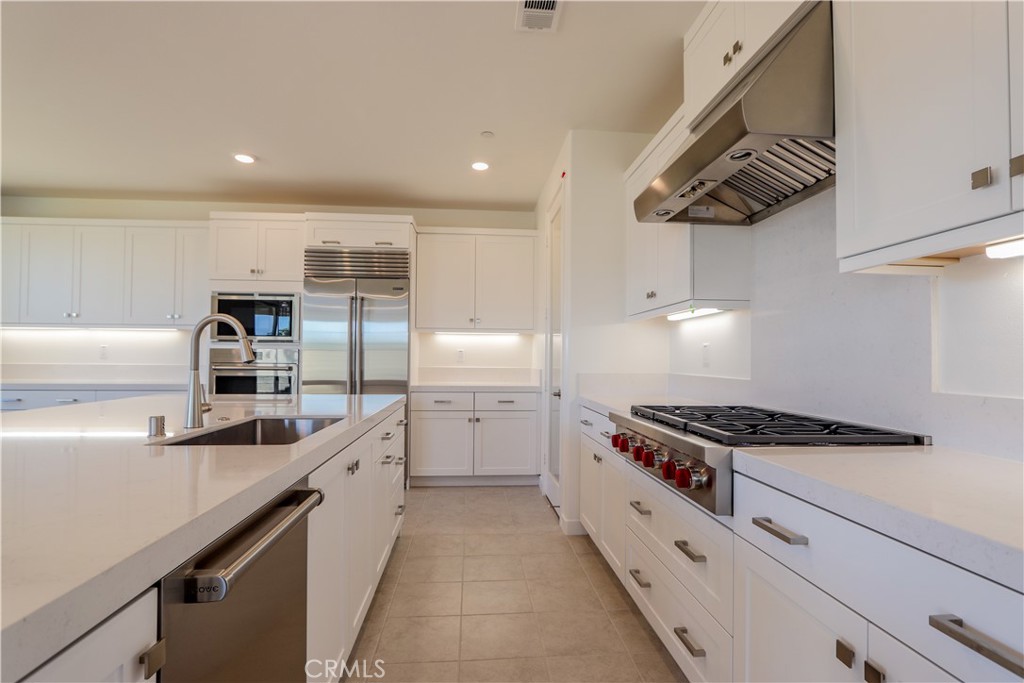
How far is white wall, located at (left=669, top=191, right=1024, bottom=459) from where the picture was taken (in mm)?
1128

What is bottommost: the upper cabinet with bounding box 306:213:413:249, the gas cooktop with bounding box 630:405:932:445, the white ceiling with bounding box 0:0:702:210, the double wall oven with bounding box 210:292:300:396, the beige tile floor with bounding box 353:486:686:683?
the beige tile floor with bounding box 353:486:686:683

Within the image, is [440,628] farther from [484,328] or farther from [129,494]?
[484,328]

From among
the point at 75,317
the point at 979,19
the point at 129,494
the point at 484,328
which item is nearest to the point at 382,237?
the point at 484,328

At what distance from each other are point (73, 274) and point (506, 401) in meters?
4.07

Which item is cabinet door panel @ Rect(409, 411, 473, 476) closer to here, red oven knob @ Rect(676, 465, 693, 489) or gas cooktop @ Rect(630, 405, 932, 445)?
gas cooktop @ Rect(630, 405, 932, 445)

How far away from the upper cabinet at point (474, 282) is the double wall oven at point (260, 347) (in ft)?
3.74

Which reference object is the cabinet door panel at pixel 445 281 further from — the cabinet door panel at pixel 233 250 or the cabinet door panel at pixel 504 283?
the cabinet door panel at pixel 233 250

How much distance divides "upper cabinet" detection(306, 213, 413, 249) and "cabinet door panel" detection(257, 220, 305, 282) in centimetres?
15

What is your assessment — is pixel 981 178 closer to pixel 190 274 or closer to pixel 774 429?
pixel 774 429

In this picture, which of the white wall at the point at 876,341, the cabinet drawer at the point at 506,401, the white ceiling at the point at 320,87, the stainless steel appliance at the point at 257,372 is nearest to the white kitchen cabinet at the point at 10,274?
the white ceiling at the point at 320,87

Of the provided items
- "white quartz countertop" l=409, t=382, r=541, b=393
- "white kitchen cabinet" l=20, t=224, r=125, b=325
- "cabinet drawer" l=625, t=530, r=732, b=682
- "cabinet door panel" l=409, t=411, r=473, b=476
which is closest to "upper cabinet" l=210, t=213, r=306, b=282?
"white kitchen cabinet" l=20, t=224, r=125, b=325

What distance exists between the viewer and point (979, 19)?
0.87 meters

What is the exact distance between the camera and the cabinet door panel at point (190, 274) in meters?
4.18

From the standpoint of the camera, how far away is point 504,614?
204 centimetres
